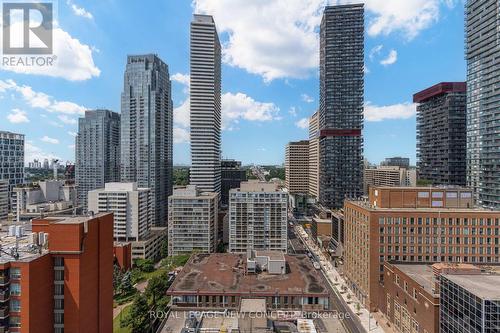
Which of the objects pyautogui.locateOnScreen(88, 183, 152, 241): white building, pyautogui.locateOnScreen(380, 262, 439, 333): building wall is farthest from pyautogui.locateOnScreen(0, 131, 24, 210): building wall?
pyautogui.locateOnScreen(380, 262, 439, 333): building wall

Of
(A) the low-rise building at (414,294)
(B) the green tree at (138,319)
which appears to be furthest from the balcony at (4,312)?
(A) the low-rise building at (414,294)

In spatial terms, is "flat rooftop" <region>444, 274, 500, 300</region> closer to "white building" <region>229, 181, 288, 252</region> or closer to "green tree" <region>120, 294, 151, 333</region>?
"green tree" <region>120, 294, 151, 333</region>

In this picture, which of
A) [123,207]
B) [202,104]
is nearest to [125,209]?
[123,207]

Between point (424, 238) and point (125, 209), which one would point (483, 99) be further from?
point (125, 209)

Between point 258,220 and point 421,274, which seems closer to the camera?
point 421,274

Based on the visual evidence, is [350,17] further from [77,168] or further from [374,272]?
[77,168]

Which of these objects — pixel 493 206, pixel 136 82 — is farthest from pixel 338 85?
pixel 136 82
